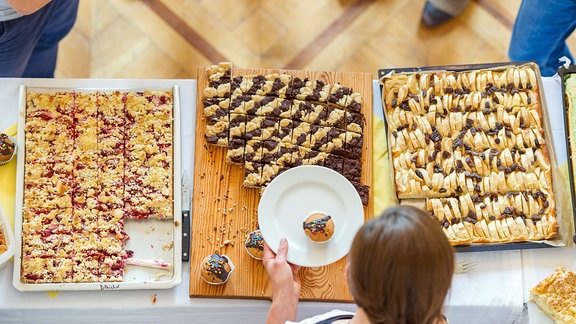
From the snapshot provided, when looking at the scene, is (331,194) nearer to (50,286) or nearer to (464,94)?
(464,94)

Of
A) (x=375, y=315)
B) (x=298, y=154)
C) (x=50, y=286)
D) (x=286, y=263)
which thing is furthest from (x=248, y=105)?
(x=375, y=315)

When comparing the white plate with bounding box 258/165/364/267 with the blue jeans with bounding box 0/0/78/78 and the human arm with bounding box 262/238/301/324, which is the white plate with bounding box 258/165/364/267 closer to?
the human arm with bounding box 262/238/301/324

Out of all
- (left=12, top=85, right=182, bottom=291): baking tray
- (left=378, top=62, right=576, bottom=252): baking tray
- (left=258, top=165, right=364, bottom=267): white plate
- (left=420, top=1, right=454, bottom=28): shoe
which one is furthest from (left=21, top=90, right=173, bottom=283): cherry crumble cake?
(left=420, top=1, right=454, bottom=28): shoe

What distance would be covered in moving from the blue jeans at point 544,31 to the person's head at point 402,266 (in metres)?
1.75

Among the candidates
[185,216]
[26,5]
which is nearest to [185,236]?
[185,216]

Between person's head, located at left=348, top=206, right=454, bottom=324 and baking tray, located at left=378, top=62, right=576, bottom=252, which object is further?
baking tray, located at left=378, top=62, right=576, bottom=252

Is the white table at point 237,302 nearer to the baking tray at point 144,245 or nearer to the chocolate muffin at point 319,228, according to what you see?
the baking tray at point 144,245

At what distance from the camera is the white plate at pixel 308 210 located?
2246mm

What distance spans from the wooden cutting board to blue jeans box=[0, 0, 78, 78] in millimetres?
729

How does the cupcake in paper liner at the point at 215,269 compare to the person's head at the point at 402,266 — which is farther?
the cupcake in paper liner at the point at 215,269

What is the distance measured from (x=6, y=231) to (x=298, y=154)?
3.82ft

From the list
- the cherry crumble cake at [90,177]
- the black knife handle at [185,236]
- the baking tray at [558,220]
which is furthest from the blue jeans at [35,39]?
the baking tray at [558,220]

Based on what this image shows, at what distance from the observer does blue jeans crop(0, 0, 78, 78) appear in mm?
2480

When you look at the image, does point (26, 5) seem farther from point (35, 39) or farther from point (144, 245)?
point (144, 245)
